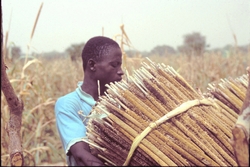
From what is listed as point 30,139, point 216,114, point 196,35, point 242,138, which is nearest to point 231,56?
point 30,139

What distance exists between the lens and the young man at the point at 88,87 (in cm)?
143

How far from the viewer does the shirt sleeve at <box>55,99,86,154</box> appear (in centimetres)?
135

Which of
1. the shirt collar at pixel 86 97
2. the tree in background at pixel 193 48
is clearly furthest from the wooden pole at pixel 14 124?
the tree in background at pixel 193 48

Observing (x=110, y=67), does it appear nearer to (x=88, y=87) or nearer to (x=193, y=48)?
(x=88, y=87)

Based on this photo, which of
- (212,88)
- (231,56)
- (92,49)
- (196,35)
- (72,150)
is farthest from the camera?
(196,35)

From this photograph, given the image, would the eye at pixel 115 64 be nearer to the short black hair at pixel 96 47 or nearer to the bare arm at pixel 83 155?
the short black hair at pixel 96 47

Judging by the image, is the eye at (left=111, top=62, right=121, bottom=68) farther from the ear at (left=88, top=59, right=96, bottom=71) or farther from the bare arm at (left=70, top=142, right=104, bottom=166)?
the bare arm at (left=70, top=142, right=104, bottom=166)

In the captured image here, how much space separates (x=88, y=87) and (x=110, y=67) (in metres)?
0.14

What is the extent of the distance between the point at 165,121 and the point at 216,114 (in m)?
0.21

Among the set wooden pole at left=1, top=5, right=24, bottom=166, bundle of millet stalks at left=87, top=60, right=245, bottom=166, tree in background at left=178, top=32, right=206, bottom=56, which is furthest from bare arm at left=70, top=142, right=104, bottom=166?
tree in background at left=178, top=32, right=206, bottom=56

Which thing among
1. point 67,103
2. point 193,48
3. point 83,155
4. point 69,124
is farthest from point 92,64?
point 193,48

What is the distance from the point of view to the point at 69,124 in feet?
4.73

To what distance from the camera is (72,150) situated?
1.29 metres

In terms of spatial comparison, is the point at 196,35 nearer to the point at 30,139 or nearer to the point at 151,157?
the point at 30,139
